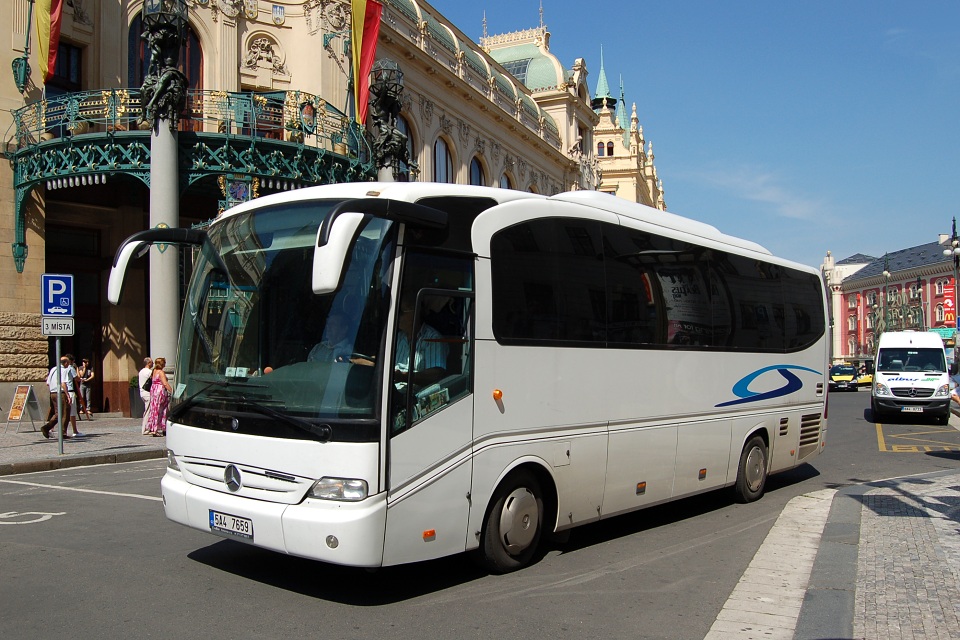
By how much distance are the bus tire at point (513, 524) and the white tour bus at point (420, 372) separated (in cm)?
2

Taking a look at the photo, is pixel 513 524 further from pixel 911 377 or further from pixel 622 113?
pixel 622 113

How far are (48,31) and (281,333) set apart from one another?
60.1 ft

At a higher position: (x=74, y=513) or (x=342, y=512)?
(x=342, y=512)

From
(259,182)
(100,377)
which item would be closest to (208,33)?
(259,182)

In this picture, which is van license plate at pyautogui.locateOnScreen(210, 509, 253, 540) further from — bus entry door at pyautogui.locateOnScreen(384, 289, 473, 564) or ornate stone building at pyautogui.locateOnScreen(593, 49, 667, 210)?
ornate stone building at pyautogui.locateOnScreen(593, 49, 667, 210)

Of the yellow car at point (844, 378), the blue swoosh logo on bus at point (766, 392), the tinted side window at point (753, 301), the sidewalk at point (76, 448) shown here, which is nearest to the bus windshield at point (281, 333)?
the blue swoosh logo on bus at point (766, 392)

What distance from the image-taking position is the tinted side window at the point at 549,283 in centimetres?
691

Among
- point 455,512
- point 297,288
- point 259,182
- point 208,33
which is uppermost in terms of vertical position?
point 208,33

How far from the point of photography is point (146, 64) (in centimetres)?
2364

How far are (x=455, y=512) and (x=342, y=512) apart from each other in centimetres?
101

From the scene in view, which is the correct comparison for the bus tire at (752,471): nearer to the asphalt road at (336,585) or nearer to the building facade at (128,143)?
the asphalt road at (336,585)

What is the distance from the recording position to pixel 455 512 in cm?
636

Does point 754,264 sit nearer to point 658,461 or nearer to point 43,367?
point 658,461

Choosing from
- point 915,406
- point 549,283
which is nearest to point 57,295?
point 549,283
